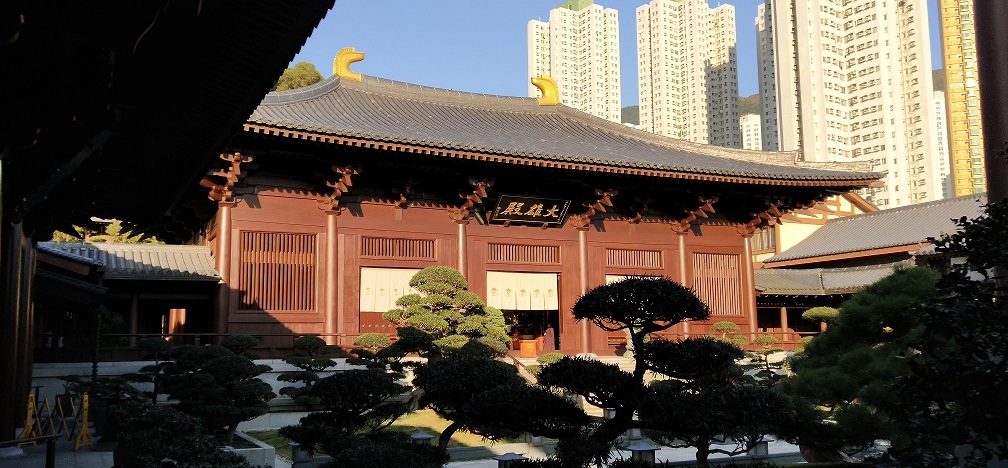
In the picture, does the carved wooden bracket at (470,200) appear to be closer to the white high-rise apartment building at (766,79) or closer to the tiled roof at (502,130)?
the tiled roof at (502,130)

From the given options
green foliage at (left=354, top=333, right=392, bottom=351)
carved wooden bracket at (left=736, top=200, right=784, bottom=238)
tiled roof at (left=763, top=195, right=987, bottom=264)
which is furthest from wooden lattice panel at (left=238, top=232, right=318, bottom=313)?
tiled roof at (left=763, top=195, right=987, bottom=264)

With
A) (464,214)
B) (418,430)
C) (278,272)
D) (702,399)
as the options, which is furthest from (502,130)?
(702,399)

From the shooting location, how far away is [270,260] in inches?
719

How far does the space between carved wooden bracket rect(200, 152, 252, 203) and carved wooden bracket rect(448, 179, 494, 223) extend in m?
5.25

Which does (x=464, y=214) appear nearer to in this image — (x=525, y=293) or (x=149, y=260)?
(x=525, y=293)

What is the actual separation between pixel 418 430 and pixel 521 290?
27.4ft

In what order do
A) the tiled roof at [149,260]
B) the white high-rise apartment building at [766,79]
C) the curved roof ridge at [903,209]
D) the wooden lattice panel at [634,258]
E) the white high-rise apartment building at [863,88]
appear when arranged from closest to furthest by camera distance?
the tiled roof at [149,260] < the wooden lattice panel at [634,258] < the curved roof ridge at [903,209] < the white high-rise apartment building at [863,88] < the white high-rise apartment building at [766,79]

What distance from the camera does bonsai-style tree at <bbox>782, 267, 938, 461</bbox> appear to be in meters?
7.57

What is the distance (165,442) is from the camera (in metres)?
6.46

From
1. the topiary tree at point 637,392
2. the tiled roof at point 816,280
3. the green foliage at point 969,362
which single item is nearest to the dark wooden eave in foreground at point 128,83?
the topiary tree at point 637,392

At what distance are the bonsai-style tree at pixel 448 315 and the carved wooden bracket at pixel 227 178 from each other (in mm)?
4320

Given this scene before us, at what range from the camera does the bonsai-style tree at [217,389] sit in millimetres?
10188

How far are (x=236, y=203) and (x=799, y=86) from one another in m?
60.4

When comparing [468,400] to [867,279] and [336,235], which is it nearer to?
[336,235]
